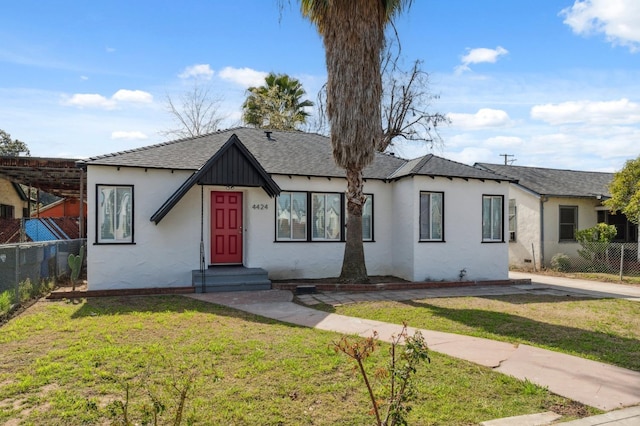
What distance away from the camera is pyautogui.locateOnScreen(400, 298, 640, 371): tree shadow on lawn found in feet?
19.7

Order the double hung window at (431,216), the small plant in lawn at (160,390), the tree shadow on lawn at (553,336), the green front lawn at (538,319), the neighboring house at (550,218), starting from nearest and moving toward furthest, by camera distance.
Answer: the small plant in lawn at (160,390) < the tree shadow on lawn at (553,336) < the green front lawn at (538,319) < the double hung window at (431,216) < the neighboring house at (550,218)

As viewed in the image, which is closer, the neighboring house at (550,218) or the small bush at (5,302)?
the small bush at (5,302)

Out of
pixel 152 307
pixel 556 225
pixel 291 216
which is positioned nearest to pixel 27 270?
pixel 152 307

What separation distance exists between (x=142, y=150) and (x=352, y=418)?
1109cm

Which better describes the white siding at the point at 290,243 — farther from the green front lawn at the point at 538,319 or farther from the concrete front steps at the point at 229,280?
the green front lawn at the point at 538,319

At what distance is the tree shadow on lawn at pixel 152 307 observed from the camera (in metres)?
8.37

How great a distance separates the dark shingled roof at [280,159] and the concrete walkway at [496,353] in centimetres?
393

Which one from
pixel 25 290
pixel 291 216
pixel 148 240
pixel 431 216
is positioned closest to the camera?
pixel 25 290

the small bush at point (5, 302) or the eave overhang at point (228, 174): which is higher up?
the eave overhang at point (228, 174)

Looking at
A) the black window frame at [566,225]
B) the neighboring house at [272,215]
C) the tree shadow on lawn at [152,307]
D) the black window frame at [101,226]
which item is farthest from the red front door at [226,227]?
the black window frame at [566,225]

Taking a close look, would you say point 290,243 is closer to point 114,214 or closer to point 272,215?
point 272,215

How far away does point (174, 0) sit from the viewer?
39.8ft

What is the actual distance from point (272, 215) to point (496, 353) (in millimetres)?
8216

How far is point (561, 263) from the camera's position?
57.6 ft
